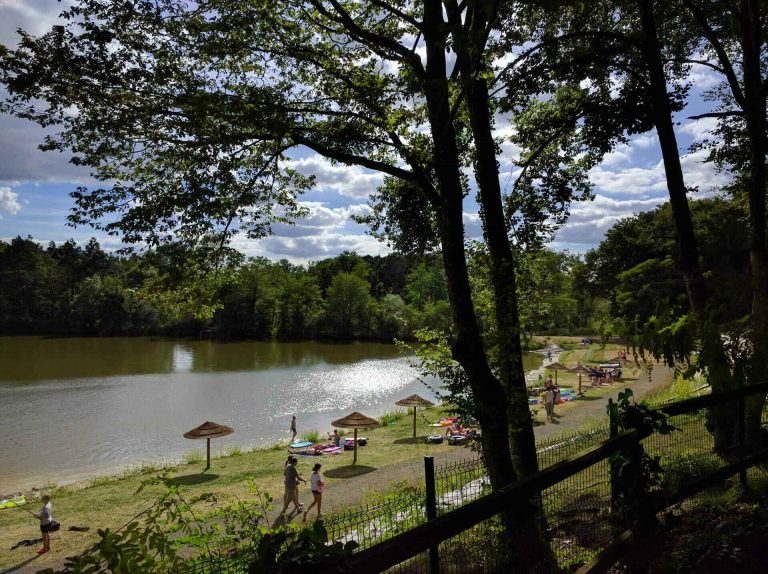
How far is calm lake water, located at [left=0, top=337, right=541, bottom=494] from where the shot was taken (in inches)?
791

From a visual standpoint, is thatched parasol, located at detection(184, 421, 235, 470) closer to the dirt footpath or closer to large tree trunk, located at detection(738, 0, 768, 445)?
the dirt footpath

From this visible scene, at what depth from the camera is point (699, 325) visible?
292 inches

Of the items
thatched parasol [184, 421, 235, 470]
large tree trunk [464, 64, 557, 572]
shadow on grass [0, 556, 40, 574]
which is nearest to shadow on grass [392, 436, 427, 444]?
thatched parasol [184, 421, 235, 470]

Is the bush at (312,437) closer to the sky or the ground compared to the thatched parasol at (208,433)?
closer to the ground

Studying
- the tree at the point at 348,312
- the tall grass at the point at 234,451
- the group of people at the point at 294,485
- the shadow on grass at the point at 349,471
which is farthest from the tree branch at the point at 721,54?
the tree at the point at 348,312

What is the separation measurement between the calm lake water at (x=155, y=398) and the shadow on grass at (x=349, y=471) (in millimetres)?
6314

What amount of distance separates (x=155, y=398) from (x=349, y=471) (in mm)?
18259

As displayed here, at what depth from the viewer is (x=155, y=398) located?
29.5 metres

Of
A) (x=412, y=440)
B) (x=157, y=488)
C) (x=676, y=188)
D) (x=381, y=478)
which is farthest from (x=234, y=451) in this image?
(x=676, y=188)

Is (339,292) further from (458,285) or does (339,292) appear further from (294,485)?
(458,285)

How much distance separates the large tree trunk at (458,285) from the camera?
17.9ft

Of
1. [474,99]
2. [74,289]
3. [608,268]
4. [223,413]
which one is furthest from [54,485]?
[74,289]

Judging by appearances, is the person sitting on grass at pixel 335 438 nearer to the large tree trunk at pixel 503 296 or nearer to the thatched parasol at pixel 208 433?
the thatched parasol at pixel 208 433

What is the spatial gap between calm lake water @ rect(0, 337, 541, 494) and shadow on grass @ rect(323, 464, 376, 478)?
6.31 meters
